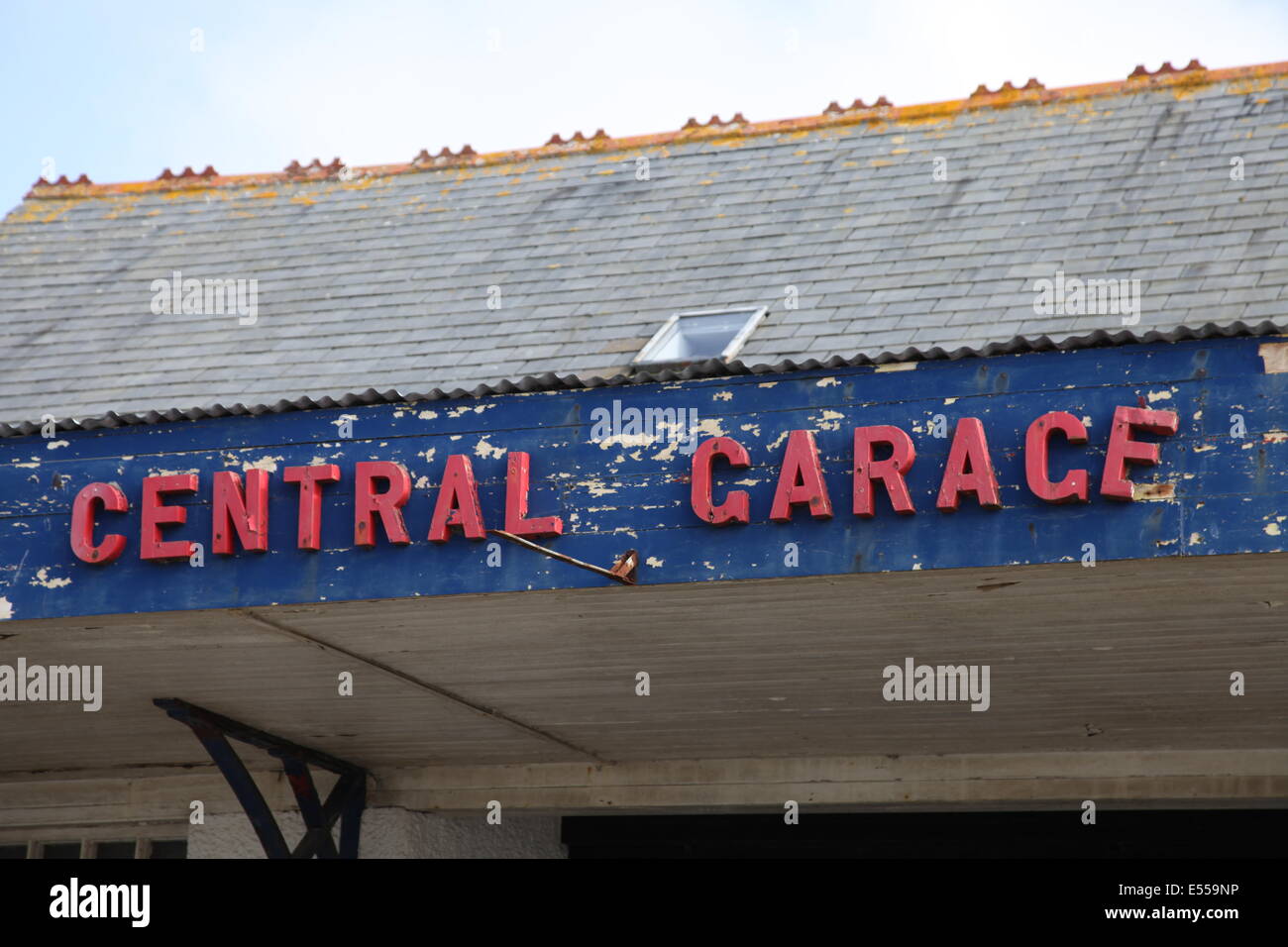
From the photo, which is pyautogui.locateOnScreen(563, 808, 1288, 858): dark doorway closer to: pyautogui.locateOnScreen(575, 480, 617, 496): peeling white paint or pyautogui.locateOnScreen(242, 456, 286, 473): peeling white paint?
pyautogui.locateOnScreen(575, 480, 617, 496): peeling white paint

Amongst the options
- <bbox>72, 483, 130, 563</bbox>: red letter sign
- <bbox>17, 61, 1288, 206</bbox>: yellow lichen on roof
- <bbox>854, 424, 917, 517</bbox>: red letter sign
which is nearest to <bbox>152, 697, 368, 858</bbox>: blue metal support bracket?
<bbox>72, 483, 130, 563</bbox>: red letter sign

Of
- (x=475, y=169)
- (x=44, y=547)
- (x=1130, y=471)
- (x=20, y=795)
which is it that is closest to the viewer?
(x=1130, y=471)

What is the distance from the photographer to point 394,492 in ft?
27.7

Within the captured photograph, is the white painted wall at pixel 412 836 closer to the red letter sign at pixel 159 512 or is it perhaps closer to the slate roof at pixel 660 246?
the slate roof at pixel 660 246

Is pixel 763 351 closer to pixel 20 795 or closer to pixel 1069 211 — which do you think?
pixel 1069 211

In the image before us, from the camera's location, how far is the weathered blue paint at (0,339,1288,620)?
7.34 metres

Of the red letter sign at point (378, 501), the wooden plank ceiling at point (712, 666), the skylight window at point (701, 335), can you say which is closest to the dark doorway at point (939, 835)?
the wooden plank ceiling at point (712, 666)

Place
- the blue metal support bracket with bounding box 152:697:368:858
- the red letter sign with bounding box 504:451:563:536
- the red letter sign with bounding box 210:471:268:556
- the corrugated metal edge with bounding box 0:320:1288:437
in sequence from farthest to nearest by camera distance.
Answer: the blue metal support bracket with bounding box 152:697:368:858 → the red letter sign with bounding box 210:471:268:556 → the red letter sign with bounding box 504:451:563:536 → the corrugated metal edge with bounding box 0:320:1288:437

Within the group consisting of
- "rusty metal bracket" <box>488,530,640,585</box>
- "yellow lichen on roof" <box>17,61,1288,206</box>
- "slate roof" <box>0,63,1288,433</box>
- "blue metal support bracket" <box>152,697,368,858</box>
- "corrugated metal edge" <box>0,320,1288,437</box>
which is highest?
"yellow lichen on roof" <box>17,61,1288,206</box>

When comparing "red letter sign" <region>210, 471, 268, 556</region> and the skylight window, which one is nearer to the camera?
"red letter sign" <region>210, 471, 268, 556</region>

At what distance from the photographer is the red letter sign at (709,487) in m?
7.89

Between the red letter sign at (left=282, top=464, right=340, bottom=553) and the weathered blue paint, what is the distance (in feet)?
0.20

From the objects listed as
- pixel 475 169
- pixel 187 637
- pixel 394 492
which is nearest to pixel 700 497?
pixel 394 492
